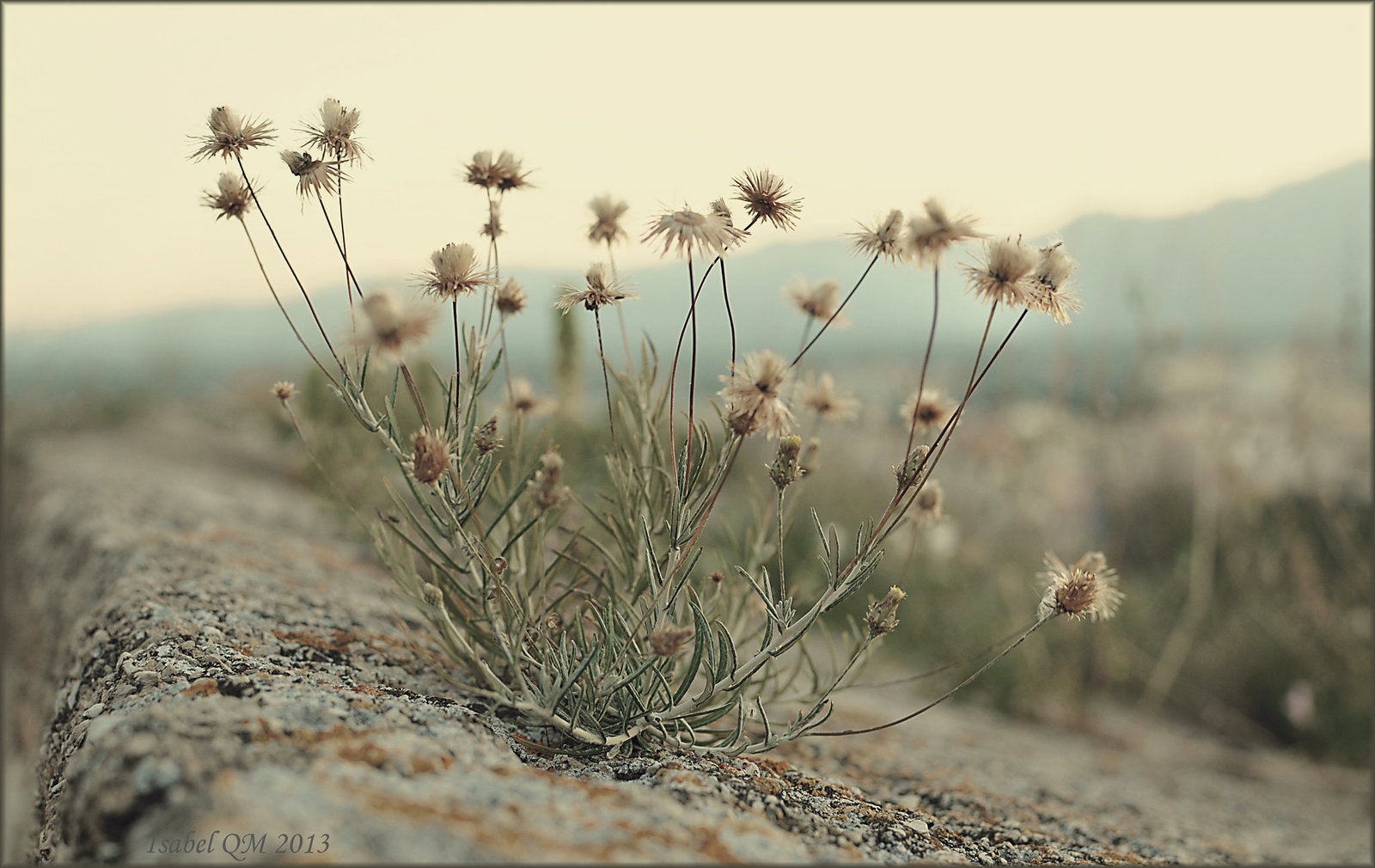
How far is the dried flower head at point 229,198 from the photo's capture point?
5.03 ft

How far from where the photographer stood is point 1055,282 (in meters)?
1.50

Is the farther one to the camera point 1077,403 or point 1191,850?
point 1077,403

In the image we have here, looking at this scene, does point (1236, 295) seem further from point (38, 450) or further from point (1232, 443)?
point (38, 450)

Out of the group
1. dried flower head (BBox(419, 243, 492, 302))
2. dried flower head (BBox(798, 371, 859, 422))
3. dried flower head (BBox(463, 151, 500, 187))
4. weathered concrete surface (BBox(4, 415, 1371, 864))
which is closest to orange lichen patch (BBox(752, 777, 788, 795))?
weathered concrete surface (BBox(4, 415, 1371, 864))

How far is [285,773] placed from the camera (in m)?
1.10

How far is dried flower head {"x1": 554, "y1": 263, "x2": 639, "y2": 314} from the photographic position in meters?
1.52

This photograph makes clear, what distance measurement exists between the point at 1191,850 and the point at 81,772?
268cm

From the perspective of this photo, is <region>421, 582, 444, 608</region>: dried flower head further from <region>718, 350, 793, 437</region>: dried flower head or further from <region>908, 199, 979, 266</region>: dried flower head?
<region>908, 199, 979, 266</region>: dried flower head

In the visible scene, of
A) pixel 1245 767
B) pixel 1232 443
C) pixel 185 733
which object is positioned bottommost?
pixel 1245 767

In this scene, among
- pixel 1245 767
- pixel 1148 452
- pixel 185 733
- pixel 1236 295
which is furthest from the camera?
pixel 1236 295

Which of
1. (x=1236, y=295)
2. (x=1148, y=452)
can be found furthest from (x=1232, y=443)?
(x=1236, y=295)

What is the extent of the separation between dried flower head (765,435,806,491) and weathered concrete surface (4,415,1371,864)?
56 centimetres

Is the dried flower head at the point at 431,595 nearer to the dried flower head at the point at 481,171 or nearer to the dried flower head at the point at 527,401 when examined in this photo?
the dried flower head at the point at 527,401

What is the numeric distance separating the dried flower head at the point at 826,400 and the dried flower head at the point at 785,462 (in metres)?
0.46
